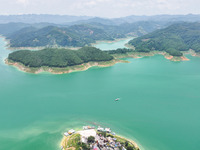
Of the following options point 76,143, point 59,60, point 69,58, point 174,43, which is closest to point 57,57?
point 59,60

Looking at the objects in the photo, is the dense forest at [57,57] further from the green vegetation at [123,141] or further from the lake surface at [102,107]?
the green vegetation at [123,141]

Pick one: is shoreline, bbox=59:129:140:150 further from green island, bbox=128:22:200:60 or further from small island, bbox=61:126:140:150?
green island, bbox=128:22:200:60

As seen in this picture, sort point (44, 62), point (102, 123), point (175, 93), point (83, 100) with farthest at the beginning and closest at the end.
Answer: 1. point (44, 62)
2. point (175, 93)
3. point (83, 100)
4. point (102, 123)

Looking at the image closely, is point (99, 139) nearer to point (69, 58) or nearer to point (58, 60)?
point (58, 60)

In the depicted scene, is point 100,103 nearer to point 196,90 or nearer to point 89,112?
point 89,112

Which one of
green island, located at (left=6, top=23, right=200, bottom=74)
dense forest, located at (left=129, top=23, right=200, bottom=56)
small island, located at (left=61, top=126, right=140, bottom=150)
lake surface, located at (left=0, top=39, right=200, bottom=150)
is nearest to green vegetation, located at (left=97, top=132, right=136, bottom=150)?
small island, located at (left=61, top=126, right=140, bottom=150)

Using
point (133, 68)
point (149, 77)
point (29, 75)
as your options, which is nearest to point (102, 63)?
point (133, 68)

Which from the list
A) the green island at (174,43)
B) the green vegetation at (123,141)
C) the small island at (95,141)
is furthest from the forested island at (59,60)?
the green vegetation at (123,141)
